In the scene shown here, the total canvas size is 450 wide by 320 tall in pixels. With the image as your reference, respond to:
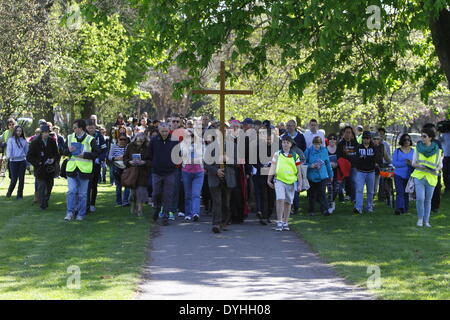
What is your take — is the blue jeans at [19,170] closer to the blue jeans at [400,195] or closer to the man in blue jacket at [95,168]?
the man in blue jacket at [95,168]

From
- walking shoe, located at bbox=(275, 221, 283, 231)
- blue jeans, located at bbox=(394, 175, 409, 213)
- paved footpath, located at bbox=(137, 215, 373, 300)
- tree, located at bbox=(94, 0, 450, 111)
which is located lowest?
paved footpath, located at bbox=(137, 215, 373, 300)

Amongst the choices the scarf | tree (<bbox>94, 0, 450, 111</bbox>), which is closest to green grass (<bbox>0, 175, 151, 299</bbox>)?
tree (<bbox>94, 0, 450, 111</bbox>)

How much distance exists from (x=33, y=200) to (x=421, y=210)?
9291 millimetres

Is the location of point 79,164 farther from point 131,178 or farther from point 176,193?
point 176,193

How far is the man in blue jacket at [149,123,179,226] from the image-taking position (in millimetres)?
16281

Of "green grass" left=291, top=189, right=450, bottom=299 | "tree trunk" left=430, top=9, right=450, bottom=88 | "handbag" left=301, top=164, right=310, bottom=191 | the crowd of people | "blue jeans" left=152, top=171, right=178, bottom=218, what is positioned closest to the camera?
"green grass" left=291, top=189, right=450, bottom=299

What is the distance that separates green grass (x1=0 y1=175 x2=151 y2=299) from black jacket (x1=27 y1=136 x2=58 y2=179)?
2.62 feet

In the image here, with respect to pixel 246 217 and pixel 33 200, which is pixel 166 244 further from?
pixel 33 200

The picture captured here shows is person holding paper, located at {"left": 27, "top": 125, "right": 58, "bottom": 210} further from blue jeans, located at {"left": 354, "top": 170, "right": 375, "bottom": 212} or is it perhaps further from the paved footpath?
blue jeans, located at {"left": 354, "top": 170, "right": 375, "bottom": 212}

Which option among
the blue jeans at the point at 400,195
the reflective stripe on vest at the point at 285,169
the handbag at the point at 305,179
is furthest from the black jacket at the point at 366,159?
the reflective stripe on vest at the point at 285,169

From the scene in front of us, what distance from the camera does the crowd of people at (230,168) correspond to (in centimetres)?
1555

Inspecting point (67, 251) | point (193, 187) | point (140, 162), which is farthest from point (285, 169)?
point (67, 251)

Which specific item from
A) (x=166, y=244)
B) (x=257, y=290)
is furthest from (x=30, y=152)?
(x=257, y=290)

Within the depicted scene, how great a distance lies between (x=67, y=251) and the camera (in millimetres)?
12703
